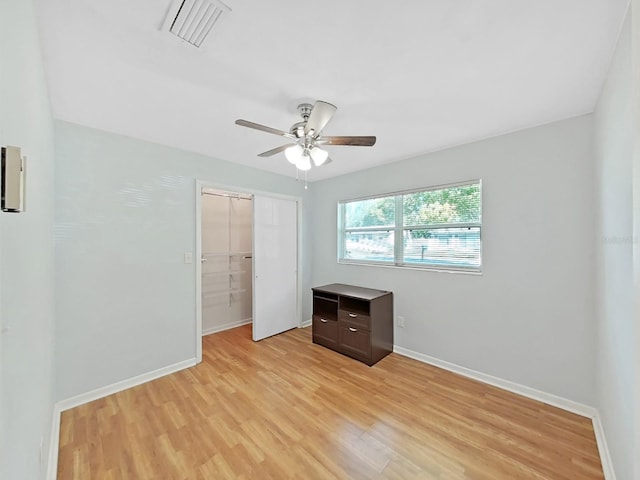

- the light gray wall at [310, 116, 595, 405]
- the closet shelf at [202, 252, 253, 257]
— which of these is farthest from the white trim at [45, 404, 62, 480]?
the light gray wall at [310, 116, 595, 405]

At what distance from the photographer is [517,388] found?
2404 mm

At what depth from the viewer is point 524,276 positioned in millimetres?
2391

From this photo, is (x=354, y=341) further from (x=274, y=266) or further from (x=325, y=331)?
(x=274, y=266)

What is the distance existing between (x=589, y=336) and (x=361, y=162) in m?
2.72

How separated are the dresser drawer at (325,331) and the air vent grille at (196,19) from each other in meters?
3.01

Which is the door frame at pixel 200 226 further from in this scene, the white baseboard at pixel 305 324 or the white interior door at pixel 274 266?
the white baseboard at pixel 305 324

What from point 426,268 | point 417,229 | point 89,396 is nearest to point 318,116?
point 417,229

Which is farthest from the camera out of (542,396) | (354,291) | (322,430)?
(354,291)

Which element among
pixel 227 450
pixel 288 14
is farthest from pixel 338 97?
pixel 227 450

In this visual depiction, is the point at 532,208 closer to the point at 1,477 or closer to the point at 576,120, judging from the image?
the point at 576,120

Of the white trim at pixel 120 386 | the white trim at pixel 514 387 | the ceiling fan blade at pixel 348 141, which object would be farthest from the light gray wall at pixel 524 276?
the white trim at pixel 120 386

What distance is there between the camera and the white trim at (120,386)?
86.8 inches

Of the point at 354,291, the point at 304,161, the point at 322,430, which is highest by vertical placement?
the point at 304,161

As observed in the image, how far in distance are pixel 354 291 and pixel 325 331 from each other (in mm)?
657
